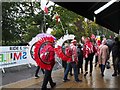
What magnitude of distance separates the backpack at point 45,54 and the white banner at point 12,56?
5.24 m

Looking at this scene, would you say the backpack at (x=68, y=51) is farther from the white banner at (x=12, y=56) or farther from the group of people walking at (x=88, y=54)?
A: the white banner at (x=12, y=56)

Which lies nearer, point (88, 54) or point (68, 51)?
point (68, 51)

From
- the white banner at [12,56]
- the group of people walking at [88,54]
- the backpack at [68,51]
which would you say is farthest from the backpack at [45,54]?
the white banner at [12,56]

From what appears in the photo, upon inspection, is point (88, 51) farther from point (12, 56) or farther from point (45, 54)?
point (45, 54)

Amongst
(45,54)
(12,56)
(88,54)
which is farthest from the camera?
(12,56)

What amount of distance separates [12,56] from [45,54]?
24.6 ft

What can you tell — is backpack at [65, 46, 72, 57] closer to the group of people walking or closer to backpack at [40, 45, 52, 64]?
the group of people walking

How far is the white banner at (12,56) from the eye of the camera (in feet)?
55.2

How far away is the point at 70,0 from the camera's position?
12.9 metres

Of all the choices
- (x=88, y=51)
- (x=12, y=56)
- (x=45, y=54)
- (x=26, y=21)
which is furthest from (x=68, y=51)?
(x=26, y=21)

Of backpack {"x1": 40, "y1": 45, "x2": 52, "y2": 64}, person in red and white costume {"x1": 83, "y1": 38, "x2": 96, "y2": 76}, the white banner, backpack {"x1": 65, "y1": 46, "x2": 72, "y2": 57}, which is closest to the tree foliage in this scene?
A: the white banner

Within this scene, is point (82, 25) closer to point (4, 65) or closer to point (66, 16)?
point (66, 16)

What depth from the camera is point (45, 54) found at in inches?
419

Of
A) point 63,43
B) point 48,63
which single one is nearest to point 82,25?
point 63,43
